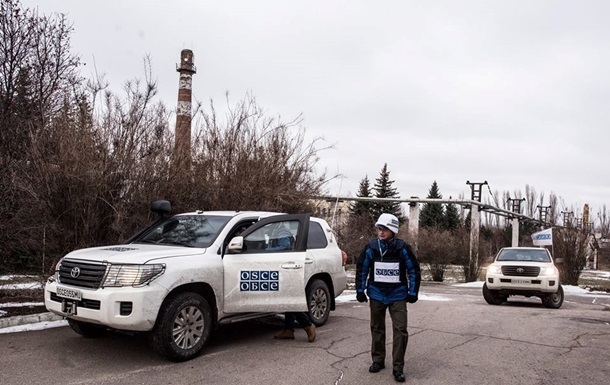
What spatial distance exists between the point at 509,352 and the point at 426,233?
21.8 meters

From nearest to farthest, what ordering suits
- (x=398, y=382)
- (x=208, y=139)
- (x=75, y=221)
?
(x=398, y=382) → (x=75, y=221) → (x=208, y=139)

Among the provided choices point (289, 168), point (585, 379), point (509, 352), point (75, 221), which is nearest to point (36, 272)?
point (75, 221)

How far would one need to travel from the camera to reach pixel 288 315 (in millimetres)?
Result: 7258

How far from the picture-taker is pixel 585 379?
5648 millimetres

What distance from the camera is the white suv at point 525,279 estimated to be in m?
12.7

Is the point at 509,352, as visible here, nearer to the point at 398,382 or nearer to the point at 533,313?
the point at 398,382

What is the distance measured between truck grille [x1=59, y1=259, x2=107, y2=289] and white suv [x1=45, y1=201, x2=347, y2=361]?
1 cm

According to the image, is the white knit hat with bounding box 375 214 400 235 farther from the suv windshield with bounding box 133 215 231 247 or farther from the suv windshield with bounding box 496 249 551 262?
the suv windshield with bounding box 496 249 551 262

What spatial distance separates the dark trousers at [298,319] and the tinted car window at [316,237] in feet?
4.46

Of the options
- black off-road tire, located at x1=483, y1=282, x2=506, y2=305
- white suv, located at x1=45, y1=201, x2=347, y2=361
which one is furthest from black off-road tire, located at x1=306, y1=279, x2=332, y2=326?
black off-road tire, located at x1=483, y1=282, x2=506, y2=305

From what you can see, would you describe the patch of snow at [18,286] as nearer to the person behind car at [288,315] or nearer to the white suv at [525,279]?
the person behind car at [288,315]

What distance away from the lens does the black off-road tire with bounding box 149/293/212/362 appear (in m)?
5.76

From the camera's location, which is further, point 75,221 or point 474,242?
point 474,242

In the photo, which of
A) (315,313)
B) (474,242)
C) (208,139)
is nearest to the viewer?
(315,313)
